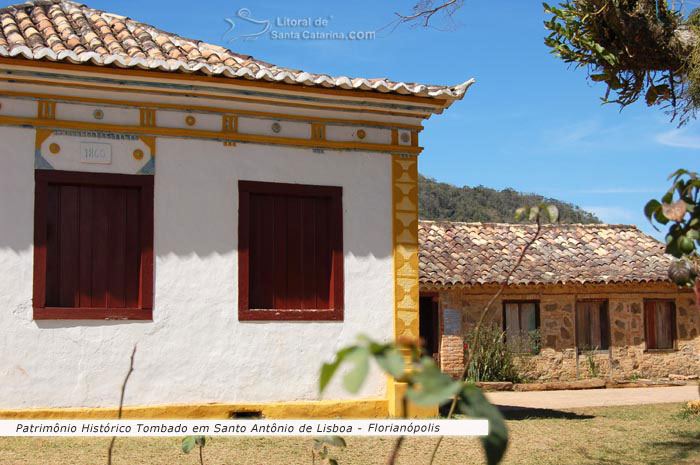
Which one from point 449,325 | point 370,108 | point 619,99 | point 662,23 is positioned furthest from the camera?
point 449,325

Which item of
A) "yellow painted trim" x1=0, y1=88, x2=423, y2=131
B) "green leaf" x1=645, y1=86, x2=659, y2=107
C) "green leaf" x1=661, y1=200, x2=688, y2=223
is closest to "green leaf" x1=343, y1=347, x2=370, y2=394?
"green leaf" x1=661, y1=200, x2=688, y2=223

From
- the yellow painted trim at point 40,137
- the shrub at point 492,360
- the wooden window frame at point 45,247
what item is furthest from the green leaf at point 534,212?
the shrub at point 492,360

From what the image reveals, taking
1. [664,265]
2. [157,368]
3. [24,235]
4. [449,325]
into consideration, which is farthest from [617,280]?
[24,235]

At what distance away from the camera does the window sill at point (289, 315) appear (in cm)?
810

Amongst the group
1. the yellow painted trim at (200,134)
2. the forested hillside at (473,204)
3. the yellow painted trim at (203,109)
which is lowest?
the yellow painted trim at (200,134)

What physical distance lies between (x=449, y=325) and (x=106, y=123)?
10.4 meters

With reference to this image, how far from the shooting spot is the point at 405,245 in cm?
872

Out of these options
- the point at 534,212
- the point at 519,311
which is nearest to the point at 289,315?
the point at 534,212

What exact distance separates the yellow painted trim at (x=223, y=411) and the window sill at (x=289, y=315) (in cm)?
89

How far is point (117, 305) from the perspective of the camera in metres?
7.81

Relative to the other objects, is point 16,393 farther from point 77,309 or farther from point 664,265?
point 664,265

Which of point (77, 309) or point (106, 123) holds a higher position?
point (106, 123)

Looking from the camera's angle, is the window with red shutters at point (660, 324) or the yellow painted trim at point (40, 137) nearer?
the yellow painted trim at point (40, 137)
